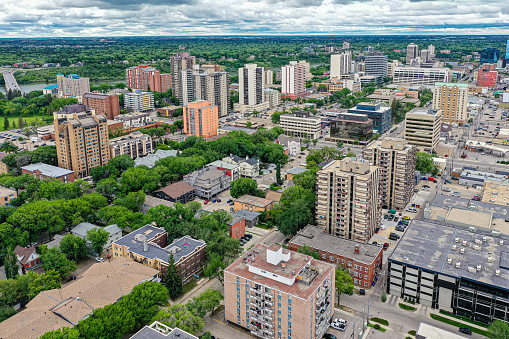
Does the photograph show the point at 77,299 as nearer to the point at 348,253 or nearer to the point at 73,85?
the point at 348,253

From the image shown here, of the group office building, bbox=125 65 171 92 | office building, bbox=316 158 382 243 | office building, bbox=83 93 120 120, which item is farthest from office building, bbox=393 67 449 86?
office building, bbox=316 158 382 243

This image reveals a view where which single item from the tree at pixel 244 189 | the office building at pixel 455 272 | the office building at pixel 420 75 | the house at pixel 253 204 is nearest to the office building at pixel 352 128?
the tree at pixel 244 189

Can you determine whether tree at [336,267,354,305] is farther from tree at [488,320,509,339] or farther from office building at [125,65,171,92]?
office building at [125,65,171,92]

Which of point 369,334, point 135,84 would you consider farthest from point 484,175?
point 135,84

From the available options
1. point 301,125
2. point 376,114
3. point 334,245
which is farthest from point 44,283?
point 376,114

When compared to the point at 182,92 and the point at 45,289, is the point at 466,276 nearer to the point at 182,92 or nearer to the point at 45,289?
the point at 45,289
